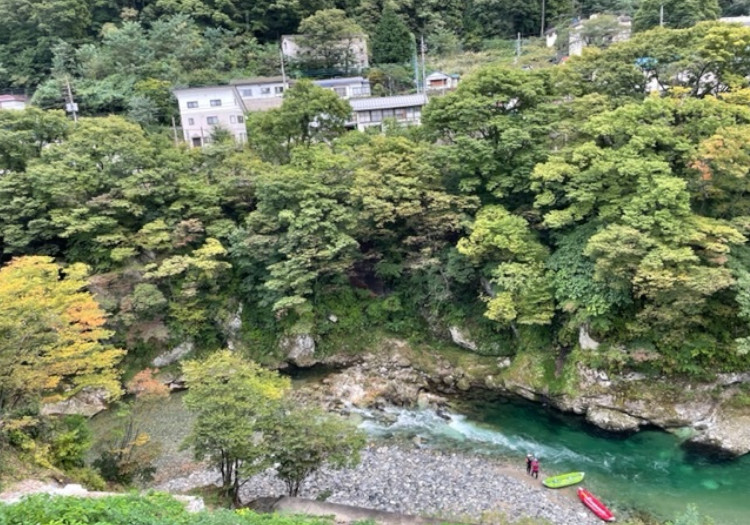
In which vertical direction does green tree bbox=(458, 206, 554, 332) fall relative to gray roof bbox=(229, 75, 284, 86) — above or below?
below

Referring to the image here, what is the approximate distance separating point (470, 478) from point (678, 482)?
7143 mm

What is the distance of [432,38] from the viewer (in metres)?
51.6

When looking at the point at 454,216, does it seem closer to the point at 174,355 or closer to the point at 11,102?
the point at 174,355

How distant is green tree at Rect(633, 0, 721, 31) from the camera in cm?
3725

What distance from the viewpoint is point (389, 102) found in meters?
40.0

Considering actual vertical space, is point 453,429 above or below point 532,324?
below

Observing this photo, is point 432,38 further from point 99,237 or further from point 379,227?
point 99,237

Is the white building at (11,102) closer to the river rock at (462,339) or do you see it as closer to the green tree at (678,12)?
the river rock at (462,339)

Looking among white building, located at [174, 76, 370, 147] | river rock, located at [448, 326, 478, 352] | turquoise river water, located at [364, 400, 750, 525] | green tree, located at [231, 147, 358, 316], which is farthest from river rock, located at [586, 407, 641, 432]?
white building, located at [174, 76, 370, 147]

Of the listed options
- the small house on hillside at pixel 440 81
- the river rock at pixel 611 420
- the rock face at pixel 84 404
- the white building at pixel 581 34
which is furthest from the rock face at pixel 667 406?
the white building at pixel 581 34

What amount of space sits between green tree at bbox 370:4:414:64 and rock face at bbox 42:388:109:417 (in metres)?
41.5

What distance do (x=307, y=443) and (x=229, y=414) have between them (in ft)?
8.02

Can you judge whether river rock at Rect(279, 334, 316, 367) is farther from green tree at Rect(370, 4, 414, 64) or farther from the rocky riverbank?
green tree at Rect(370, 4, 414, 64)

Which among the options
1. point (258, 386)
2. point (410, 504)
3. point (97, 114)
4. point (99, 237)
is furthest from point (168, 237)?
point (97, 114)
